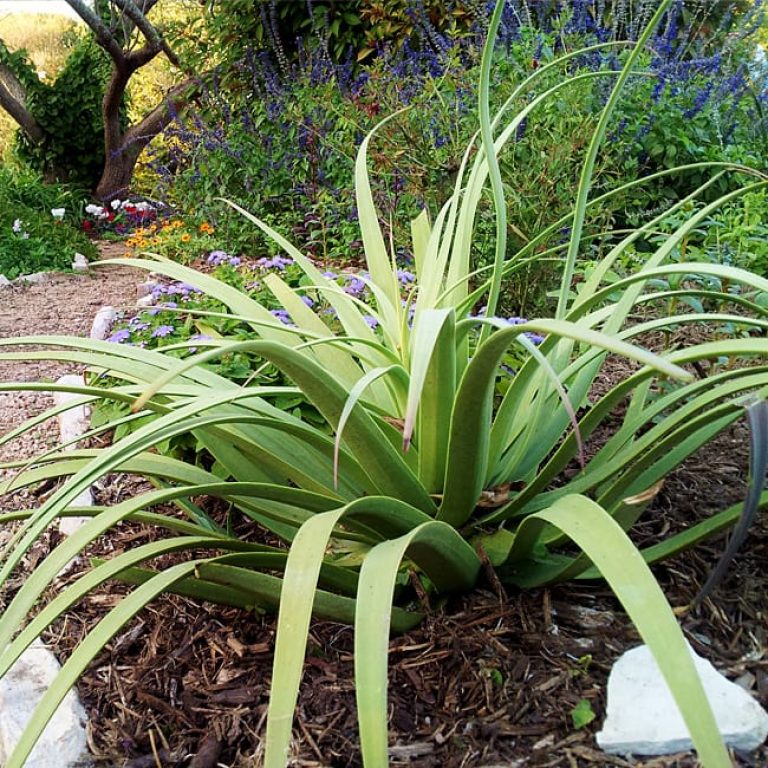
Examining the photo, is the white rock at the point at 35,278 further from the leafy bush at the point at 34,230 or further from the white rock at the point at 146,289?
the white rock at the point at 146,289

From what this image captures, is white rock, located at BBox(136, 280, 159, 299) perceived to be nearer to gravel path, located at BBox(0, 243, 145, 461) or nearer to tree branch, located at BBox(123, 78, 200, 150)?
gravel path, located at BBox(0, 243, 145, 461)

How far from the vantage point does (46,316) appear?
14.4 ft

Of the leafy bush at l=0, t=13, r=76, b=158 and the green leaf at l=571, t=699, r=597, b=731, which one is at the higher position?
the leafy bush at l=0, t=13, r=76, b=158

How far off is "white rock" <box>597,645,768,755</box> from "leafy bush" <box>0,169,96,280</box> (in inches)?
208

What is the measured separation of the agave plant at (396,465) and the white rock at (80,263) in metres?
4.42

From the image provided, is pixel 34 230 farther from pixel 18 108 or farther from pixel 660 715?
pixel 660 715

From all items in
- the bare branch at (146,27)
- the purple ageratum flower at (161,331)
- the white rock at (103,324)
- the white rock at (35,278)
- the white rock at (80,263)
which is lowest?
the purple ageratum flower at (161,331)


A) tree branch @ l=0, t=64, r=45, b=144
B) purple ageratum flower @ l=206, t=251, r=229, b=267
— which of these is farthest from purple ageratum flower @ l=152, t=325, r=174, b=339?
tree branch @ l=0, t=64, r=45, b=144

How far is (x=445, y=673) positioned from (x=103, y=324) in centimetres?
273

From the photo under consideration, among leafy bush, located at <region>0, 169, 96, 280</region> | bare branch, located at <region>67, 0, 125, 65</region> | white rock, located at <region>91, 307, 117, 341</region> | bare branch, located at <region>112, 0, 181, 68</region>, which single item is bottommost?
white rock, located at <region>91, 307, 117, 341</region>

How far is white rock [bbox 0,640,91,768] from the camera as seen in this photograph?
130cm

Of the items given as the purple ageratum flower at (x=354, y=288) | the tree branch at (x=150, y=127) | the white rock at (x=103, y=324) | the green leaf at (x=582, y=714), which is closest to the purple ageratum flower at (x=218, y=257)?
the white rock at (x=103, y=324)

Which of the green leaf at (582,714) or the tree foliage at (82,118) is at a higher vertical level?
the tree foliage at (82,118)

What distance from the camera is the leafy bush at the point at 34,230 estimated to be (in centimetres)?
563
